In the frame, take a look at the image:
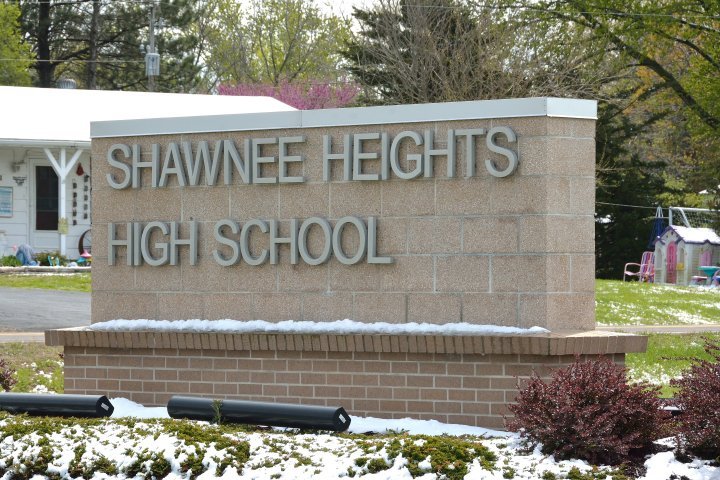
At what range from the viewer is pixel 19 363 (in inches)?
528

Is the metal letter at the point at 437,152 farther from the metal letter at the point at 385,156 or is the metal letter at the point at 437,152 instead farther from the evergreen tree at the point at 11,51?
the evergreen tree at the point at 11,51

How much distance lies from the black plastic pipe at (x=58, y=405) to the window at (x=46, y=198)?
67.3 ft

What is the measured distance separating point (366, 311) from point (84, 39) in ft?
139

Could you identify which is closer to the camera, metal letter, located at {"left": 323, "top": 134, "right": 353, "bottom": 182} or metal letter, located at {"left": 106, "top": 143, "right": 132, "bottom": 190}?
metal letter, located at {"left": 323, "top": 134, "right": 353, "bottom": 182}

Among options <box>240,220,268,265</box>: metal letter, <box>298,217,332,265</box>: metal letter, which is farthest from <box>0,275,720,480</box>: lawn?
<box>240,220,268,265</box>: metal letter

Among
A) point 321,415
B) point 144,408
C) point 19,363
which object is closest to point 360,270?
point 321,415

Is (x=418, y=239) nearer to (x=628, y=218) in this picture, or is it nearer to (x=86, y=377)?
(x=86, y=377)

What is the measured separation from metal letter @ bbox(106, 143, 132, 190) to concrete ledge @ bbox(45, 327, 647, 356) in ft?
4.40

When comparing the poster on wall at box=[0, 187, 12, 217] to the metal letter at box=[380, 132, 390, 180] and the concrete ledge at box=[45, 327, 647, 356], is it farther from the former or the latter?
the metal letter at box=[380, 132, 390, 180]

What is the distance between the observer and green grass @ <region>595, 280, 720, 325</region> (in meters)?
20.4

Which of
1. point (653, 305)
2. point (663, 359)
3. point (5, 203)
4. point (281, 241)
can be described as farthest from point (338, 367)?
point (5, 203)

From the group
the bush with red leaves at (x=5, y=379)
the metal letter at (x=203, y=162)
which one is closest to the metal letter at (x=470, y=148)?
the metal letter at (x=203, y=162)

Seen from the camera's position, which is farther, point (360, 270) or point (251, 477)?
point (360, 270)

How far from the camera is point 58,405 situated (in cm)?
868
